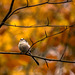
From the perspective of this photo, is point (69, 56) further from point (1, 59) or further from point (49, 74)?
point (1, 59)

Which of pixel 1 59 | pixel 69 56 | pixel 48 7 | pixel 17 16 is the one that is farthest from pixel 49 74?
pixel 17 16

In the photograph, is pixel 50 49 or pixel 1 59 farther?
pixel 50 49

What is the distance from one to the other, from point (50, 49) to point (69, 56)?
4.02 feet

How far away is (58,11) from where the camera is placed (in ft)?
18.8

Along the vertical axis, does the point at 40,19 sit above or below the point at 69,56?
above

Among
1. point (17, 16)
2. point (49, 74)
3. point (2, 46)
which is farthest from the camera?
point (17, 16)

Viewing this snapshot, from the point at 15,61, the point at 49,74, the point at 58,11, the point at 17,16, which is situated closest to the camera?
→ the point at 15,61

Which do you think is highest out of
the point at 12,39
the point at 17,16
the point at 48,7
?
the point at 48,7

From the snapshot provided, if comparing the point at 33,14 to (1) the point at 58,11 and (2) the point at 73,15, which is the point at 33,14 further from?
(2) the point at 73,15

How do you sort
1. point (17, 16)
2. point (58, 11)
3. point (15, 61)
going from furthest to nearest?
point (17, 16) < point (58, 11) < point (15, 61)

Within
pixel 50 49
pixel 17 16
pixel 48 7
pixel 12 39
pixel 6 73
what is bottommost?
pixel 6 73

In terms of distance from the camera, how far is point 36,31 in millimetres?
5461

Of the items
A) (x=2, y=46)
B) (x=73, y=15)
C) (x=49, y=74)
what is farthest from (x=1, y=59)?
(x=73, y=15)

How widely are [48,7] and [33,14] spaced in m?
0.72
